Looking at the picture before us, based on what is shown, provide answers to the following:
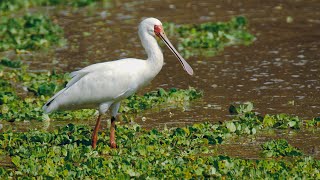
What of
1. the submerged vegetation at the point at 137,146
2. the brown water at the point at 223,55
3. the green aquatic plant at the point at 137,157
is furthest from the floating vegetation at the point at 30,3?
the green aquatic plant at the point at 137,157

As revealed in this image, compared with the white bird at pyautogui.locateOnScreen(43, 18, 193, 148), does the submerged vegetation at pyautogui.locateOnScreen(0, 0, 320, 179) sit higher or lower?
lower

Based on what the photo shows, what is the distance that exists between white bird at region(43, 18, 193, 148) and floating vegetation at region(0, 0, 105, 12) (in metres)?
10.7

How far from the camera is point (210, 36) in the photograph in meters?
16.4

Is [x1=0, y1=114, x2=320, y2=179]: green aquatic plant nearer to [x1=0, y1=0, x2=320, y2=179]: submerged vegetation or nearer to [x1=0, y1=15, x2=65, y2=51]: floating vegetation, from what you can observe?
[x1=0, y1=0, x2=320, y2=179]: submerged vegetation

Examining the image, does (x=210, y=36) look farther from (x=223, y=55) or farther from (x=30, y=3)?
(x=30, y=3)

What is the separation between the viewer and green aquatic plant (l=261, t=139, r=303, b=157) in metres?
9.25

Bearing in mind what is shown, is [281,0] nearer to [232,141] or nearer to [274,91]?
[274,91]

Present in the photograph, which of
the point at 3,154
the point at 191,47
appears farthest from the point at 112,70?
the point at 191,47

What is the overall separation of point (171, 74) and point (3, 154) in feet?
15.2

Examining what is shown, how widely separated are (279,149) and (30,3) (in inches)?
514

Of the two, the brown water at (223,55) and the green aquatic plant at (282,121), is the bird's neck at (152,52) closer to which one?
the brown water at (223,55)

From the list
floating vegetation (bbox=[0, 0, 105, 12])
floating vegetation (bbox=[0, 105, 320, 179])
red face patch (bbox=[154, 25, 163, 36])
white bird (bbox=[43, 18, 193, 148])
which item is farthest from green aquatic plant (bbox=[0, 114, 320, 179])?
floating vegetation (bbox=[0, 0, 105, 12])

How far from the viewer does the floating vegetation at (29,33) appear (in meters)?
16.5

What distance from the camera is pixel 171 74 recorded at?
14.0 meters
